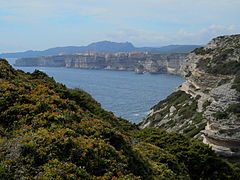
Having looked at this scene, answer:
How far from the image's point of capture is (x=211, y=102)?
33.2m

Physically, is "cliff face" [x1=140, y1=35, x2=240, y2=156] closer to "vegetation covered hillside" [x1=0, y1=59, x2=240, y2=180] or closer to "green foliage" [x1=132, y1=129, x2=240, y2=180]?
"green foliage" [x1=132, y1=129, x2=240, y2=180]

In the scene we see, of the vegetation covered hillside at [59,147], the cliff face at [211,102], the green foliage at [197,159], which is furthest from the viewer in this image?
the cliff face at [211,102]

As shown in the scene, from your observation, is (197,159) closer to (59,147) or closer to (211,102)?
(59,147)

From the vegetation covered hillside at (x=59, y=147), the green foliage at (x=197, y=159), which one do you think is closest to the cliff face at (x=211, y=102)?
the green foliage at (x=197, y=159)

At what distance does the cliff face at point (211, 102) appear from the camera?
878 inches

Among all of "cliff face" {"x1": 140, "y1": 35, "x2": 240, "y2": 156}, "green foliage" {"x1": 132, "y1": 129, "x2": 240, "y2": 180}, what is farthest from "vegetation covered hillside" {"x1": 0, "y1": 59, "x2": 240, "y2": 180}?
"cliff face" {"x1": 140, "y1": 35, "x2": 240, "y2": 156}

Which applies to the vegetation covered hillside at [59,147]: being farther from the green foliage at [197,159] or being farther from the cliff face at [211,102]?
the cliff face at [211,102]

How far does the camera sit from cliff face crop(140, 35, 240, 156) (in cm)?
2230

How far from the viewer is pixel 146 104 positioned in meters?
70.2

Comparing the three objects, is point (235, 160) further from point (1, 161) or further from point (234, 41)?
point (234, 41)

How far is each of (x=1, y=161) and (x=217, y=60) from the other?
44867mm

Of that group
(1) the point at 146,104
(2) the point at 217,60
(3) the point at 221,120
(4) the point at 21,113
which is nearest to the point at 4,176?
(4) the point at 21,113

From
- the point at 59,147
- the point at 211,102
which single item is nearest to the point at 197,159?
the point at 59,147

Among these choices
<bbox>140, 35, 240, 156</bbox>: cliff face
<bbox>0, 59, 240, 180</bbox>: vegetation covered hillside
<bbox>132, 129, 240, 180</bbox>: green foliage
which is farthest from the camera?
<bbox>140, 35, 240, 156</bbox>: cliff face
